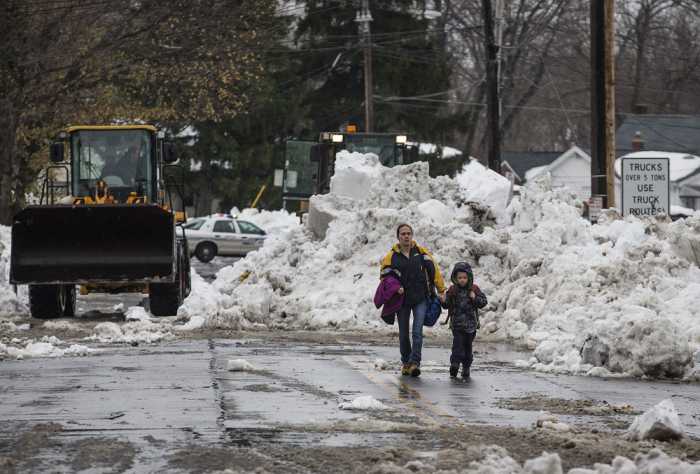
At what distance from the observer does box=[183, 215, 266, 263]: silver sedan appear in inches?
1879

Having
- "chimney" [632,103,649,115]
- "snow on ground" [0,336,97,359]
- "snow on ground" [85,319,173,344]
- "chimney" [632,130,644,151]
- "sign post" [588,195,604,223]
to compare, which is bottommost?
"snow on ground" [85,319,173,344]

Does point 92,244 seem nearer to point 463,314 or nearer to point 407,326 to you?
point 407,326

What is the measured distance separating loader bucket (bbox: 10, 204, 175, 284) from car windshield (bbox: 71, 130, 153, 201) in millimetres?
2112

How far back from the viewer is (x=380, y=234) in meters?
23.9

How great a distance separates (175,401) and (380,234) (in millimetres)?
13123

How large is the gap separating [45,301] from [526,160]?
5651 centimetres

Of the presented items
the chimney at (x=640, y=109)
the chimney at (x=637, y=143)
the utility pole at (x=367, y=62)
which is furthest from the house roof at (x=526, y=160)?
the utility pole at (x=367, y=62)

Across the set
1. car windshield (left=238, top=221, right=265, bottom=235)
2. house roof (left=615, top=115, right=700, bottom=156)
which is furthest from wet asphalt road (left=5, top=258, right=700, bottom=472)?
house roof (left=615, top=115, right=700, bottom=156)

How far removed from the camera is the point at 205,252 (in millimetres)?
47719

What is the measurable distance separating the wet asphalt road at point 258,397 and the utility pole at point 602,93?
988 centimetres

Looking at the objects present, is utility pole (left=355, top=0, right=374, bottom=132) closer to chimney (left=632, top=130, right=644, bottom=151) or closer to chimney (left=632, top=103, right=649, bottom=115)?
chimney (left=632, top=130, right=644, bottom=151)

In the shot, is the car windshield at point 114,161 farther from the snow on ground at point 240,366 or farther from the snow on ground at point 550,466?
the snow on ground at point 550,466

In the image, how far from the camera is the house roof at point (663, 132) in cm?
6956

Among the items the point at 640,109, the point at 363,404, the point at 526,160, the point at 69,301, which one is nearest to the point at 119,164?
the point at 69,301
